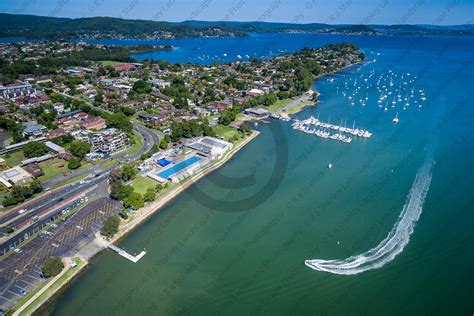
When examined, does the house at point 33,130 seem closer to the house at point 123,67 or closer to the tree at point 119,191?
the tree at point 119,191

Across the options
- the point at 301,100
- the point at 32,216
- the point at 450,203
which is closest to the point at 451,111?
the point at 301,100

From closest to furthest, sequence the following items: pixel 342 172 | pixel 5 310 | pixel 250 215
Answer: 1. pixel 5 310
2. pixel 250 215
3. pixel 342 172

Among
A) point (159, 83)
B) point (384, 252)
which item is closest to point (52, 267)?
point (384, 252)

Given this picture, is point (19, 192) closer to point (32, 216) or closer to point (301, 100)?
point (32, 216)

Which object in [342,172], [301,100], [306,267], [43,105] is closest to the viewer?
[306,267]

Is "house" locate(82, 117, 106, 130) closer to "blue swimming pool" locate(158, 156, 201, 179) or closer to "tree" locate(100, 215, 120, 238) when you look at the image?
"blue swimming pool" locate(158, 156, 201, 179)

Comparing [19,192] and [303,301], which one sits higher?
[19,192]

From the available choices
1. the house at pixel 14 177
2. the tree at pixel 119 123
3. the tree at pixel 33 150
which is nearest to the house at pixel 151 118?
the tree at pixel 119 123

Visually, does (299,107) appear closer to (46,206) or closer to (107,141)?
(107,141)
